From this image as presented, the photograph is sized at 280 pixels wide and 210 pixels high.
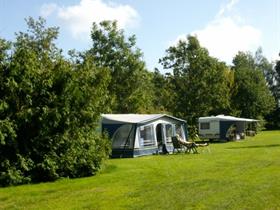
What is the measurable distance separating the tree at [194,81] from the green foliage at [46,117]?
95.6 feet

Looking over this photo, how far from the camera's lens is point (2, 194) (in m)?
11.1

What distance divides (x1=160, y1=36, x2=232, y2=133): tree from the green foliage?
2914 cm

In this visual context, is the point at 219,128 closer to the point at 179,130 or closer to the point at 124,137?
the point at 179,130

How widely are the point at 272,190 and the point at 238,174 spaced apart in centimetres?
321

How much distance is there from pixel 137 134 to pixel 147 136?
3.74 feet

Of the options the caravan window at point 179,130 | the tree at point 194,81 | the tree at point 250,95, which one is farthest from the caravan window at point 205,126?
the tree at point 250,95

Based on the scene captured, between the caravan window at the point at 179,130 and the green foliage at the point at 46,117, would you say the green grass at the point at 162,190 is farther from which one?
the caravan window at the point at 179,130

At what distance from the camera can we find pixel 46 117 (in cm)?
1321

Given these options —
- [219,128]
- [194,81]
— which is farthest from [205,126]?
[194,81]

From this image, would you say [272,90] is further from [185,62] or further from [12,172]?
[12,172]

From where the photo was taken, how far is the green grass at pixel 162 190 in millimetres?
9242

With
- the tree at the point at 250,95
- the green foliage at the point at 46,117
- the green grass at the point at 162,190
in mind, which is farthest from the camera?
the tree at the point at 250,95

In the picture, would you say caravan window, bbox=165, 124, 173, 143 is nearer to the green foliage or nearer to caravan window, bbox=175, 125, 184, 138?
caravan window, bbox=175, 125, 184, 138

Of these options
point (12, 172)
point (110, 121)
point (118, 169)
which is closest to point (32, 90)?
point (12, 172)
